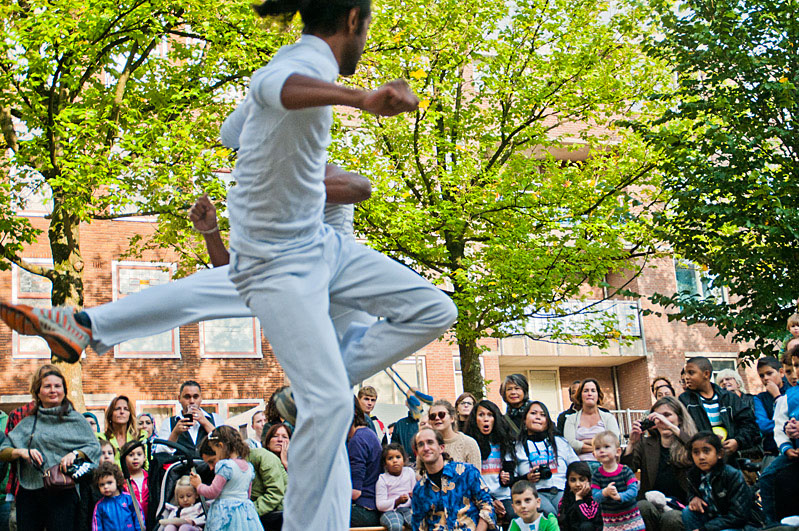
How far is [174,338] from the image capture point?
23.5m

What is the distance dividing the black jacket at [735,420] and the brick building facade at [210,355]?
1268 cm

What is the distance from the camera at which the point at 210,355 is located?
942 inches

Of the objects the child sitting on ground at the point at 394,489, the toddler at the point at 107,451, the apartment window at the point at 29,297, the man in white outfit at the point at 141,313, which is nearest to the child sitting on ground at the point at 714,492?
the child sitting on ground at the point at 394,489

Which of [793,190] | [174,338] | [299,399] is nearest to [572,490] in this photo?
[299,399]

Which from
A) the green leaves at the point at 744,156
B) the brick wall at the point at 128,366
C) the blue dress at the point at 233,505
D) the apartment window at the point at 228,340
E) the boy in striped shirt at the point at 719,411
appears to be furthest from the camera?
the apartment window at the point at 228,340

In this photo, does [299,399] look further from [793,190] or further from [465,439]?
[793,190]

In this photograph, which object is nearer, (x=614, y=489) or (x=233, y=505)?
(x=233, y=505)

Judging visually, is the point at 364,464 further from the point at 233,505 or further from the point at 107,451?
the point at 107,451

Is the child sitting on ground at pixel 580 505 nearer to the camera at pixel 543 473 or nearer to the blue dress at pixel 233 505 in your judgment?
the camera at pixel 543 473

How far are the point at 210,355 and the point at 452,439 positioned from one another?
55.4ft

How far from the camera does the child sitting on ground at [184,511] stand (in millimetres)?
7324

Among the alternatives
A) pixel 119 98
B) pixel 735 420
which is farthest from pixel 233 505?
pixel 119 98

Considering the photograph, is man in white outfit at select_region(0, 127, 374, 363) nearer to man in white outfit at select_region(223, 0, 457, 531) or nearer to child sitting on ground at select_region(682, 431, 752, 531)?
man in white outfit at select_region(223, 0, 457, 531)

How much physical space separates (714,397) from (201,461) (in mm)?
4717
